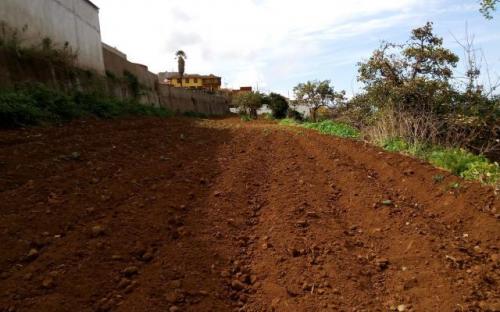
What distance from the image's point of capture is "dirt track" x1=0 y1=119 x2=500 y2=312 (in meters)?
2.41

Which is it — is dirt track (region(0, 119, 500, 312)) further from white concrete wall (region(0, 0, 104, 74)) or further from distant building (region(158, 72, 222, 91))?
distant building (region(158, 72, 222, 91))

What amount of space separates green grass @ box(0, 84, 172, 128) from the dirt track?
33.9 inches

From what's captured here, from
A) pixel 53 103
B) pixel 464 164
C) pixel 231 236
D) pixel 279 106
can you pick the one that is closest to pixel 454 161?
pixel 464 164

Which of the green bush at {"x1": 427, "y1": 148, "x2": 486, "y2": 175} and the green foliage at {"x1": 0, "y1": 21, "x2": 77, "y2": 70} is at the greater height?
the green foliage at {"x1": 0, "y1": 21, "x2": 77, "y2": 70}

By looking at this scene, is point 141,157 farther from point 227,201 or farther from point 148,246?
point 148,246

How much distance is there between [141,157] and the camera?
5.40 meters

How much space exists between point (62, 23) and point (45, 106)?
3.60 meters

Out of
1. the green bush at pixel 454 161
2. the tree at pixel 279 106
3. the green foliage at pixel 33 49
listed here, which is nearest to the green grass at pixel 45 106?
the green foliage at pixel 33 49

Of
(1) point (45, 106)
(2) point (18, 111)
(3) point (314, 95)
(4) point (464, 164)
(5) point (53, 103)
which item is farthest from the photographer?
(3) point (314, 95)

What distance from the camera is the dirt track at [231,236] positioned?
7.92ft

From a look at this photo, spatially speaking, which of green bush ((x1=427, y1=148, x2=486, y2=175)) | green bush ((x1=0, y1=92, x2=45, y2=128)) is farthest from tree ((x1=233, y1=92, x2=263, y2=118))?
green bush ((x1=427, y1=148, x2=486, y2=175))

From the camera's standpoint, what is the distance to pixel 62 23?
9.89 m

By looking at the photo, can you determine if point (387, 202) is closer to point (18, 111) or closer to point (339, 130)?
point (18, 111)

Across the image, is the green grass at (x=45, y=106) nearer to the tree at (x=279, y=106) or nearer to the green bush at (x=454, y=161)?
the green bush at (x=454, y=161)
